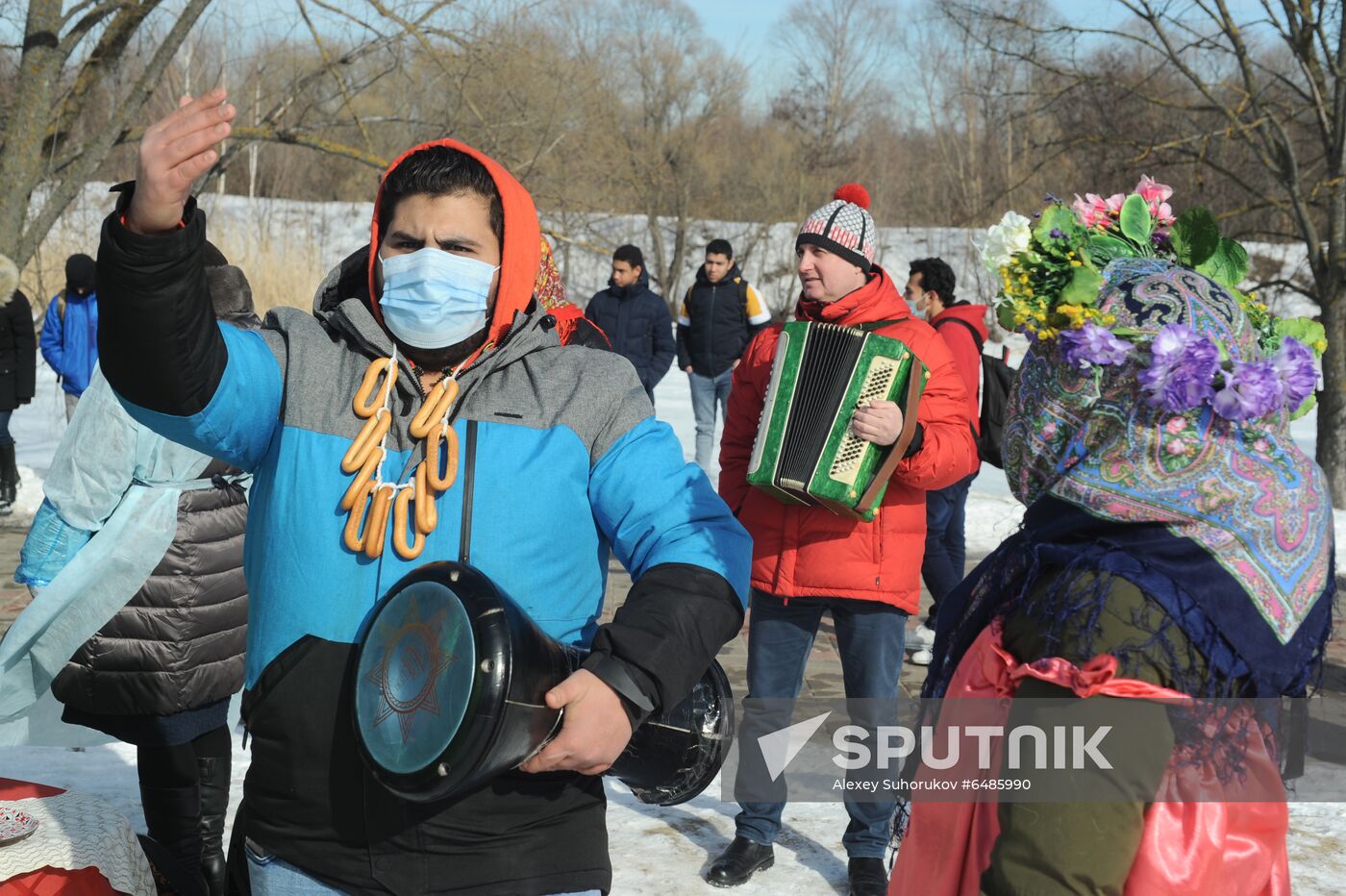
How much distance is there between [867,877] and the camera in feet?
13.0

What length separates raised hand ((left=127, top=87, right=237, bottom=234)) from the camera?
1.60 meters

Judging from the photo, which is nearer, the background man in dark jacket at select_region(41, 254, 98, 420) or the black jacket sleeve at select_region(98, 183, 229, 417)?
the black jacket sleeve at select_region(98, 183, 229, 417)

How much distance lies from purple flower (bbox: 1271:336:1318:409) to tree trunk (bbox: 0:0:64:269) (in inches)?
360

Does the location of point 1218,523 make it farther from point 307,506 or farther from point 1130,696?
point 307,506

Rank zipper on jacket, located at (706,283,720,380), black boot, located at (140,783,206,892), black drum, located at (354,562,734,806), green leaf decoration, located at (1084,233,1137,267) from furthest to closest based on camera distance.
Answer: zipper on jacket, located at (706,283,720,380) → black boot, located at (140,783,206,892) → green leaf decoration, located at (1084,233,1137,267) → black drum, located at (354,562,734,806)

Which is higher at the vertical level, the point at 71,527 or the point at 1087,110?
the point at 1087,110

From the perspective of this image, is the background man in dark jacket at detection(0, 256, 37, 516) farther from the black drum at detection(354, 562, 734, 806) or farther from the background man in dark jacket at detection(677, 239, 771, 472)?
the black drum at detection(354, 562, 734, 806)

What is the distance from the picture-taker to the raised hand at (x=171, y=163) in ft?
5.25

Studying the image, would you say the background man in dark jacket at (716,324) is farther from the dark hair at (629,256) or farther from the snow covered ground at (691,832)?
the snow covered ground at (691,832)

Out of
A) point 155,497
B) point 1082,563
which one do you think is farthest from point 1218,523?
point 155,497

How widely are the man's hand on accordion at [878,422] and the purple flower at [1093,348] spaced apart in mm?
1664

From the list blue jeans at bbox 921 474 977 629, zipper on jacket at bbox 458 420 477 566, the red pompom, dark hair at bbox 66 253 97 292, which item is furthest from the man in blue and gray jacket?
dark hair at bbox 66 253 97 292

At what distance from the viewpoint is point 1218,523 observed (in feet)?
6.53

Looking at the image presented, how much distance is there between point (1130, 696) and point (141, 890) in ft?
7.29
